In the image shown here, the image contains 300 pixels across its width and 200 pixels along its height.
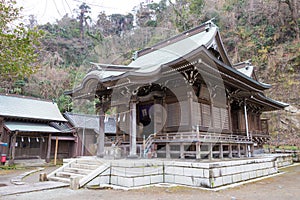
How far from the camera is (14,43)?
241 inches

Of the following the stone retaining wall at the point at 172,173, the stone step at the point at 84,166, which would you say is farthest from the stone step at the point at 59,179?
the stone retaining wall at the point at 172,173

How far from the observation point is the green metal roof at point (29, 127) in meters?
15.6

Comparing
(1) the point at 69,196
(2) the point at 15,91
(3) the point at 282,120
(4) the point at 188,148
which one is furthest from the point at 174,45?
(2) the point at 15,91

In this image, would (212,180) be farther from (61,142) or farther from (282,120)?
(282,120)

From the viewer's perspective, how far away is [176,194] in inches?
Result: 235

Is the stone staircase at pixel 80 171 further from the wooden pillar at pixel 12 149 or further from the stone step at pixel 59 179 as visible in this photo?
the wooden pillar at pixel 12 149

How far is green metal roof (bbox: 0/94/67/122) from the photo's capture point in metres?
16.8

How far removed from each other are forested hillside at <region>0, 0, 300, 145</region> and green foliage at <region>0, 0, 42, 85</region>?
32.2 feet

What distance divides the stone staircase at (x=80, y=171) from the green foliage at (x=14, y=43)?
12.3 feet

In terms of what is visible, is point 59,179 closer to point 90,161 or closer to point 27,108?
point 90,161

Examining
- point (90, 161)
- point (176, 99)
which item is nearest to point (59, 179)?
point (90, 161)

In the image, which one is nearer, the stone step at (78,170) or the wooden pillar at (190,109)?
the stone step at (78,170)

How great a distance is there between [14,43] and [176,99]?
246 inches

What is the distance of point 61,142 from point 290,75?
79.8 feet
